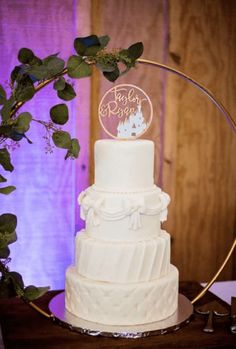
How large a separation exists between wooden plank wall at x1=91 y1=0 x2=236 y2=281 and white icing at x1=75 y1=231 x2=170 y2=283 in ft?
3.29

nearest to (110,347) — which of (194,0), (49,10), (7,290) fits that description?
(7,290)

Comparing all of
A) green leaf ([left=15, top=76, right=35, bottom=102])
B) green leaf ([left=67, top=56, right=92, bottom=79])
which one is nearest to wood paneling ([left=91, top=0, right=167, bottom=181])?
green leaf ([left=67, top=56, right=92, bottom=79])

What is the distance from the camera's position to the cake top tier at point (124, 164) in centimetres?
191

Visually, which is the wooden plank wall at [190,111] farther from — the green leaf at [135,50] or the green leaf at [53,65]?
the green leaf at [53,65]

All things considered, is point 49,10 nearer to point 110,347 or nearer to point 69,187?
point 69,187

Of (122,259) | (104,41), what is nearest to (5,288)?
(122,259)

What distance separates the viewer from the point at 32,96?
58.9 inches

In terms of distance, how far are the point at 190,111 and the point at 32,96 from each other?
5.24 feet

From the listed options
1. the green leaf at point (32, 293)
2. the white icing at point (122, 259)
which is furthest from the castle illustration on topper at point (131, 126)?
the green leaf at point (32, 293)

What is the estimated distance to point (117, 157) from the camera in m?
1.91

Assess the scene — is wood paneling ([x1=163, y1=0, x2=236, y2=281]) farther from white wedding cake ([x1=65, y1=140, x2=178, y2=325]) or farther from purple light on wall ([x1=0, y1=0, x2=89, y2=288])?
white wedding cake ([x1=65, y1=140, x2=178, y2=325])

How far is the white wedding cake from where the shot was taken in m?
1.90

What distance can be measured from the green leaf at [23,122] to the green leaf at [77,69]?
0.25m

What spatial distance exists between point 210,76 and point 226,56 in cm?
14
